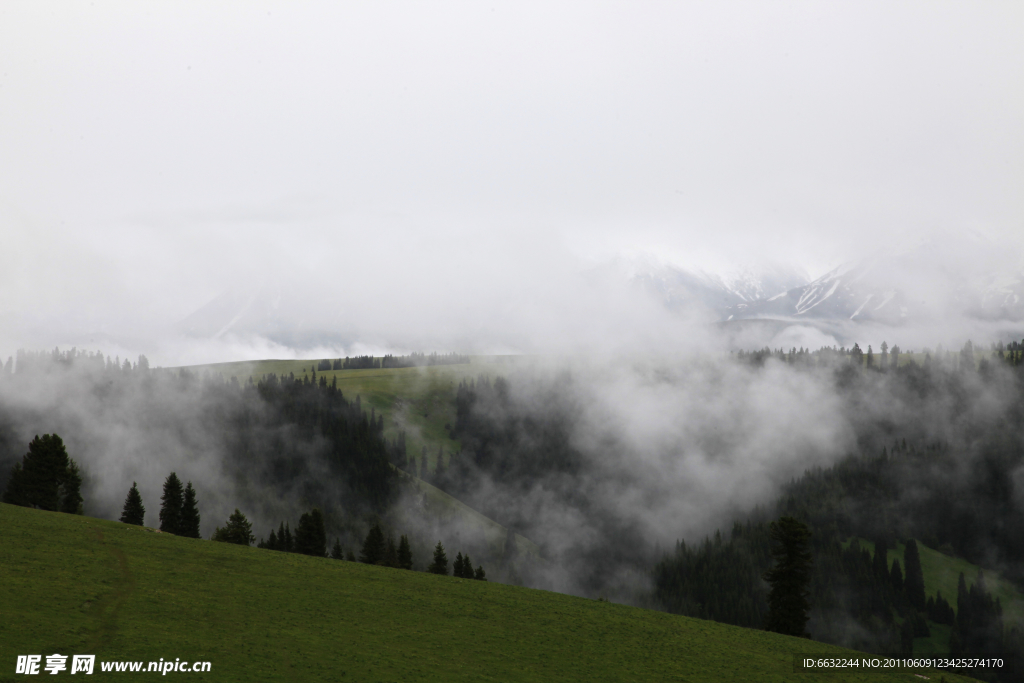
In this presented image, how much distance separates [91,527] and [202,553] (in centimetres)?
1434

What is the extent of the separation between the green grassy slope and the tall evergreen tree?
9.34 metres

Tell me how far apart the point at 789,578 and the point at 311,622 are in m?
56.4

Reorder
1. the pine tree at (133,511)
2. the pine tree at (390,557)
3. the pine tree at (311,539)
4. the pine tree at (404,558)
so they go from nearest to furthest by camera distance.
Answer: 1. the pine tree at (133,511)
2. the pine tree at (311,539)
3. the pine tree at (390,557)
4. the pine tree at (404,558)

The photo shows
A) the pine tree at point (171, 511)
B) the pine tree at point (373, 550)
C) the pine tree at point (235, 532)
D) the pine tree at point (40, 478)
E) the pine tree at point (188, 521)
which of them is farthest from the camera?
the pine tree at point (373, 550)

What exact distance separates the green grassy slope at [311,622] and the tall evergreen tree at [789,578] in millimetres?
9343

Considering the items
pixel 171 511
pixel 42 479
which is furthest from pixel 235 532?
pixel 42 479

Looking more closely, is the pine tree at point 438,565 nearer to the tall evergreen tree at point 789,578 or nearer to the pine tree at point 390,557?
the pine tree at point 390,557

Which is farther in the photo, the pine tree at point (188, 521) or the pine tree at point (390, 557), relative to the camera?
the pine tree at point (390, 557)

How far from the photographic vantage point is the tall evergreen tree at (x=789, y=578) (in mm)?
77688

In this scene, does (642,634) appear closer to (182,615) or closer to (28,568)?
(182,615)

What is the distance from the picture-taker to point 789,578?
7862 cm

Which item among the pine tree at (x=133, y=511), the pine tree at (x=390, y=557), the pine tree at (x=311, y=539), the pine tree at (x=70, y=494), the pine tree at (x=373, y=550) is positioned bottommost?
the pine tree at (x=390, y=557)

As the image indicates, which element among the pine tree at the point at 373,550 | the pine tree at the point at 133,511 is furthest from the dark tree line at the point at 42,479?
the pine tree at the point at 373,550

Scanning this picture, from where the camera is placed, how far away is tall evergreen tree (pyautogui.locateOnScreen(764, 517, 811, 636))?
77.7 metres
